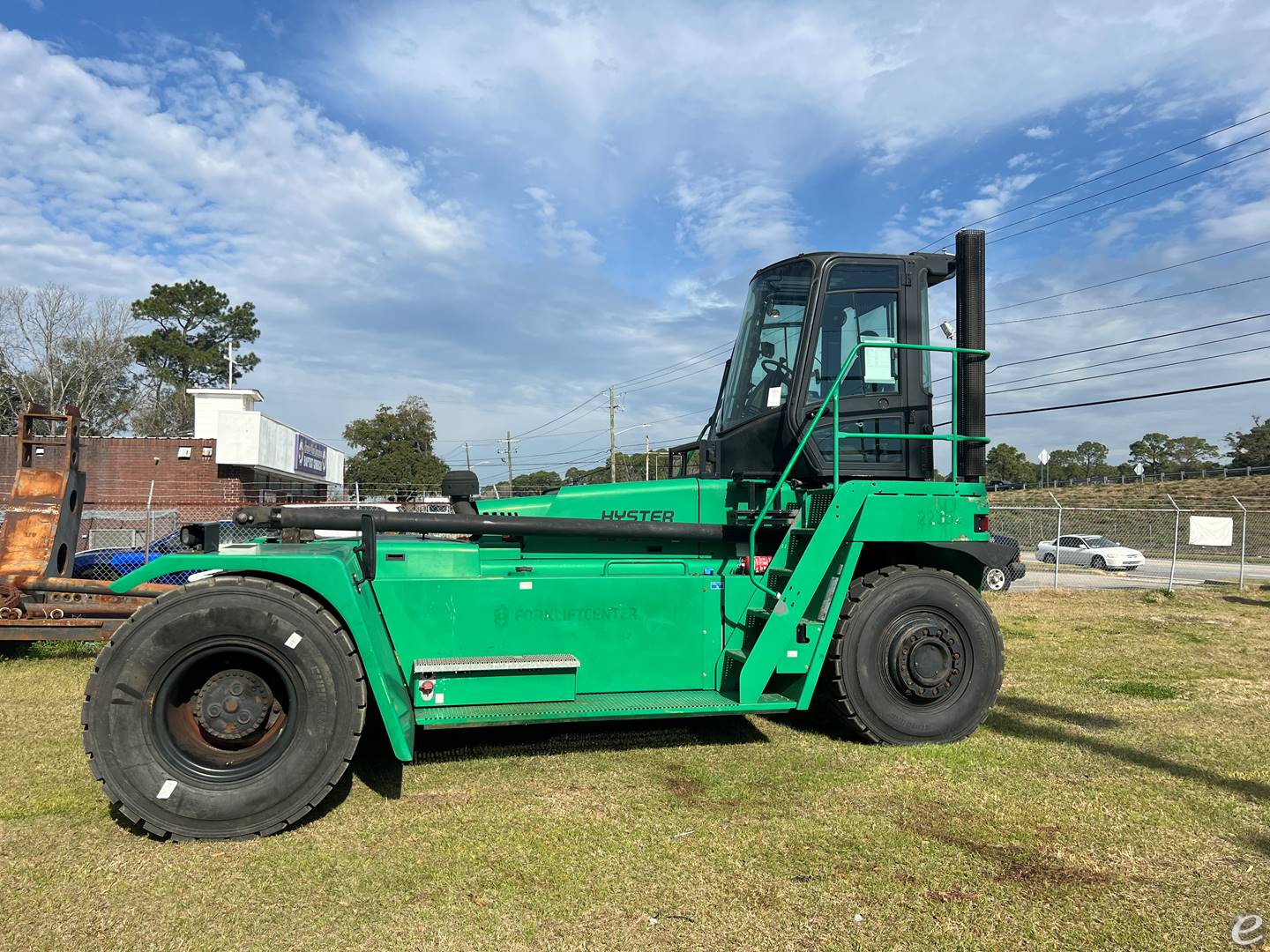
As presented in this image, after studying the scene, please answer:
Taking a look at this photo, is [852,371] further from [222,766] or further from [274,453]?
[274,453]

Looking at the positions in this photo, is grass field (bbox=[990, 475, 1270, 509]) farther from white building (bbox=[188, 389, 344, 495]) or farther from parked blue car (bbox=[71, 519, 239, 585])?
parked blue car (bbox=[71, 519, 239, 585])

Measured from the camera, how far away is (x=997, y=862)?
12.5ft

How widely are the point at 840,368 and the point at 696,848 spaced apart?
11.0ft

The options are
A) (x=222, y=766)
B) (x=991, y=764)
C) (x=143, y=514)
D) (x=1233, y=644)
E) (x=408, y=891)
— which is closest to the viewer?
(x=408, y=891)

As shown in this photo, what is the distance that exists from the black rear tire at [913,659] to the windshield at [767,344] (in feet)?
4.90

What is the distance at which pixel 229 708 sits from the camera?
418 cm

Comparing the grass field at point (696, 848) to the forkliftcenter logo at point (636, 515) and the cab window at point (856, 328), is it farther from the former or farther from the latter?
the cab window at point (856, 328)

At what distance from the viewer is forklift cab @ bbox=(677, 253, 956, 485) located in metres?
5.69

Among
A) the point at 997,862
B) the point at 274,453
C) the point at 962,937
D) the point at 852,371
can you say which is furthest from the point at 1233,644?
the point at 274,453

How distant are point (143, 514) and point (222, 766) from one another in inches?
386

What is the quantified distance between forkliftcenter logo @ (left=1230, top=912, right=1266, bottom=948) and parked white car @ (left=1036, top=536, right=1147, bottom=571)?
82.8ft

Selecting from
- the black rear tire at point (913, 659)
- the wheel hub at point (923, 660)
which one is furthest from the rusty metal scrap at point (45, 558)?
the wheel hub at point (923, 660)

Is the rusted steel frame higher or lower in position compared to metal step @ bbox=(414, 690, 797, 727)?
higher

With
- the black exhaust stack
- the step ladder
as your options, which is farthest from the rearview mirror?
the black exhaust stack
